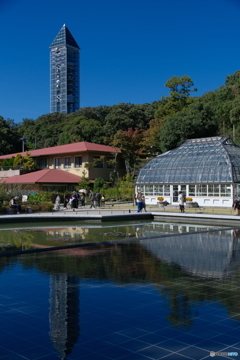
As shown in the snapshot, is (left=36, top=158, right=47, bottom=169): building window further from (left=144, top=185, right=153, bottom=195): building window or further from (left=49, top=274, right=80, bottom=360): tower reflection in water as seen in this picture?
(left=49, top=274, right=80, bottom=360): tower reflection in water

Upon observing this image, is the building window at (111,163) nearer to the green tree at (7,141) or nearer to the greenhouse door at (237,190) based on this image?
the greenhouse door at (237,190)

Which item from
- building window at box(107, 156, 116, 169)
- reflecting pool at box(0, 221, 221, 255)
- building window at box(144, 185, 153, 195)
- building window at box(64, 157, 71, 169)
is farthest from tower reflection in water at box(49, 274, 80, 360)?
building window at box(64, 157, 71, 169)

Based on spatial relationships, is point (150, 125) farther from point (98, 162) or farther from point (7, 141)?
point (7, 141)

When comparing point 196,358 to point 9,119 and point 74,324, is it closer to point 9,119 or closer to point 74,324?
point 74,324

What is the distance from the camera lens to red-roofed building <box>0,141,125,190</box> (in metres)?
49.6

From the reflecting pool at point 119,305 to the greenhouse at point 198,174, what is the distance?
24.7 m

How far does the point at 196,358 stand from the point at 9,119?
311 ft

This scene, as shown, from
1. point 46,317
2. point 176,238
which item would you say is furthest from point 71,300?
point 176,238

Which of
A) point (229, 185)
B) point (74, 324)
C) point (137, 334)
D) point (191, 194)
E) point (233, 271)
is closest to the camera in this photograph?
point (137, 334)

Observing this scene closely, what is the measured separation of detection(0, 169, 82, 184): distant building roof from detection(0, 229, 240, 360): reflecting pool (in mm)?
33690

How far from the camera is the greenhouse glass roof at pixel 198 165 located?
3575cm

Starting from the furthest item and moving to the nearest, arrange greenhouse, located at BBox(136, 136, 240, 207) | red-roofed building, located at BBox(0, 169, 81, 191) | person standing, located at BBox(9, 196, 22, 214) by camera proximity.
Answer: red-roofed building, located at BBox(0, 169, 81, 191) < greenhouse, located at BBox(136, 136, 240, 207) < person standing, located at BBox(9, 196, 22, 214)

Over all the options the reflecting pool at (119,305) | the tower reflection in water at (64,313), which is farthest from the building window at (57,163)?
the tower reflection in water at (64,313)

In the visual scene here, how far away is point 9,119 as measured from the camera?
309 ft
